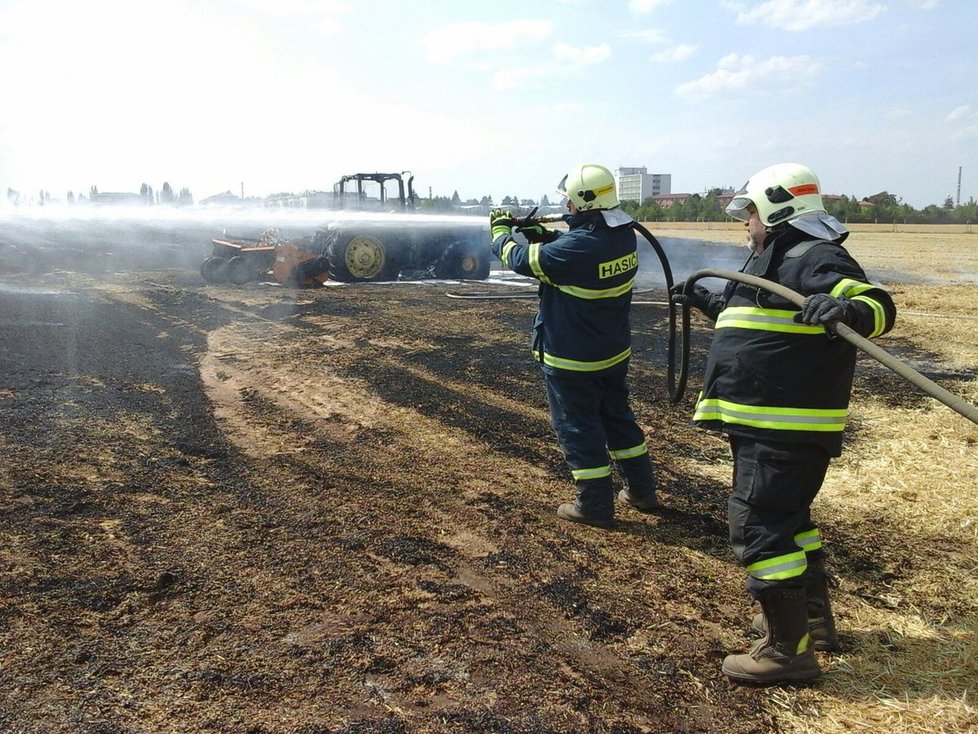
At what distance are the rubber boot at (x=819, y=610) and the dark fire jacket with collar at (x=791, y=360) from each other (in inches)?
22.9

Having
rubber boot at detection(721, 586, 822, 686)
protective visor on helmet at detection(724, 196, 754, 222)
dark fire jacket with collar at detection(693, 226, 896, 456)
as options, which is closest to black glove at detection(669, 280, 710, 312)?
protective visor on helmet at detection(724, 196, 754, 222)

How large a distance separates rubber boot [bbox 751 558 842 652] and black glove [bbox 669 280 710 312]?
47.2 inches

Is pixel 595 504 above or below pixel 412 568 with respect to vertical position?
above

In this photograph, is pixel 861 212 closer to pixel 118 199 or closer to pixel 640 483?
pixel 118 199

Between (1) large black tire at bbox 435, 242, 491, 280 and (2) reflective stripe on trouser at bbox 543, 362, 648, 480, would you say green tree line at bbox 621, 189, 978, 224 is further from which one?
(2) reflective stripe on trouser at bbox 543, 362, 648, 480

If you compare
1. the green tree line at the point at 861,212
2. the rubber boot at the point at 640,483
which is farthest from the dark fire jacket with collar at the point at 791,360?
the green tree line at the point at 861,212

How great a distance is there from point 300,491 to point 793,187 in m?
3.24

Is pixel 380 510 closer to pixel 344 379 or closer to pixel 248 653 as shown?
pixel 248 653

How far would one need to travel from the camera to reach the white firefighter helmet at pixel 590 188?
4059 mm

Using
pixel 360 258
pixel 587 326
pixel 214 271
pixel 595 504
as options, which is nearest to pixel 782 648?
pixel 595 504

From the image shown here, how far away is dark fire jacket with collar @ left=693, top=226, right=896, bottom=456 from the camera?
8.77ft

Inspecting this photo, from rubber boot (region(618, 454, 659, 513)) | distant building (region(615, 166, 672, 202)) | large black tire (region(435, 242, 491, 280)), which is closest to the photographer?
rubber boot (region(618, 454, 659, 513))

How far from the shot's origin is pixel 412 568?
358 cm

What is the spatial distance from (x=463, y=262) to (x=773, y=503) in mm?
15965
